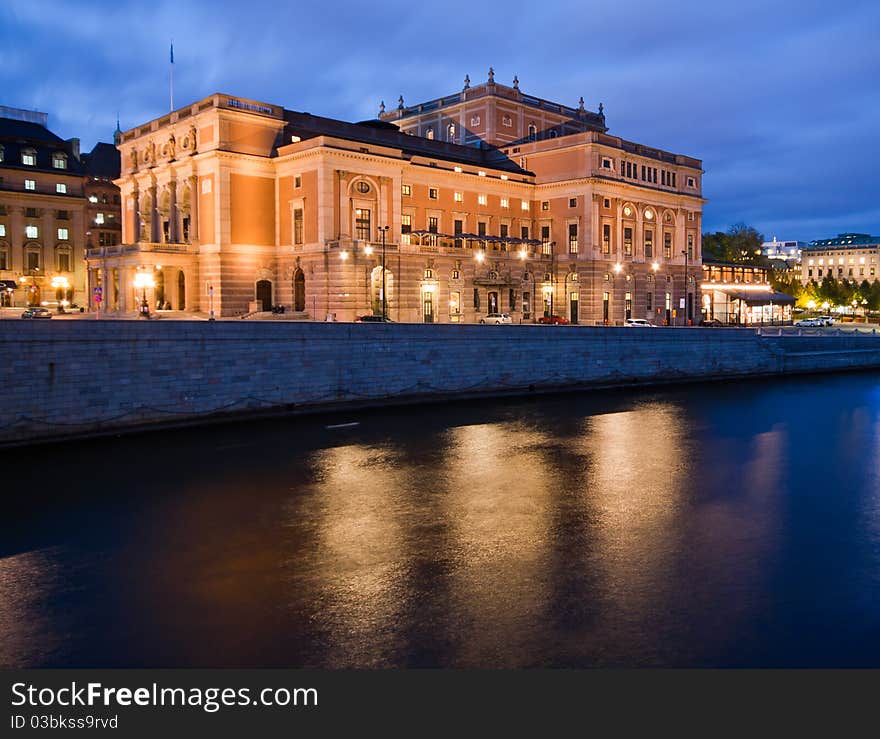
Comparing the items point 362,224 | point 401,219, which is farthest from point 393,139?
point 362,224

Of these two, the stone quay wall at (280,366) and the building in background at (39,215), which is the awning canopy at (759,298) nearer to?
the stone quay wall at (280,366)

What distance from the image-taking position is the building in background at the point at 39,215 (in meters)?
86.1

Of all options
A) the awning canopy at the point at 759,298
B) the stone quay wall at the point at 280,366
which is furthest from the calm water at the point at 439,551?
the awning canopy at the point at 759,298

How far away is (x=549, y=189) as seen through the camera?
87.4m

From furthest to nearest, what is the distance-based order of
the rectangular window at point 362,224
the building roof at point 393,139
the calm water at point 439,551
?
the building roof at point 393,139, the rectangular window at point 362,224, the calm water at point 439,551

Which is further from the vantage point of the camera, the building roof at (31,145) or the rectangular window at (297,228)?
the building roof at (31,145)

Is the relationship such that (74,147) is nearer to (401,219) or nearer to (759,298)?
(401,219)

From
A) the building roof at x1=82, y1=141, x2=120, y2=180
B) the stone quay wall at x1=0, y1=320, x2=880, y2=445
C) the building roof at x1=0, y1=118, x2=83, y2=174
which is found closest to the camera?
the stone quay wall at x1=0, y1=320, x2=880, y2=445

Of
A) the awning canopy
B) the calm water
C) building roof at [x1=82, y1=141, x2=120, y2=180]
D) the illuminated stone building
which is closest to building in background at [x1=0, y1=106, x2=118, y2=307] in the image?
building roof at [x1=82, y1=141, x2=120, y2=180]

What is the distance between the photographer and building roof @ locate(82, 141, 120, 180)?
10475 centimetres

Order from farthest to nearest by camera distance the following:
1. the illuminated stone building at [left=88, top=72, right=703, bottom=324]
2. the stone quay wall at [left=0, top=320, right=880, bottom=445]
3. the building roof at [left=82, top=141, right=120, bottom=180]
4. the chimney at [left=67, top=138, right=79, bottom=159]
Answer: the building roof at [left=82, top=141, right=120, bottom=180] < the chimney at [left=67, top=138, right=79, bottom=159] < the illuminated stone building at [left=88, top=72, right=703, bottom=324] < the stone quay wall at [left=0, top=320, right=880, bottom=445]

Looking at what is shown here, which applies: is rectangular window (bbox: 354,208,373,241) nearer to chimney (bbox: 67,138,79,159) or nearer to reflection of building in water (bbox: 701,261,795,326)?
chimney (bbox: 67,138,79,159)

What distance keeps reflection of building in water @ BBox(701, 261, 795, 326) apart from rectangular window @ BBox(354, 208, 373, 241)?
177ft

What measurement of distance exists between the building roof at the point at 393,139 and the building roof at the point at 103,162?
1655 inches
